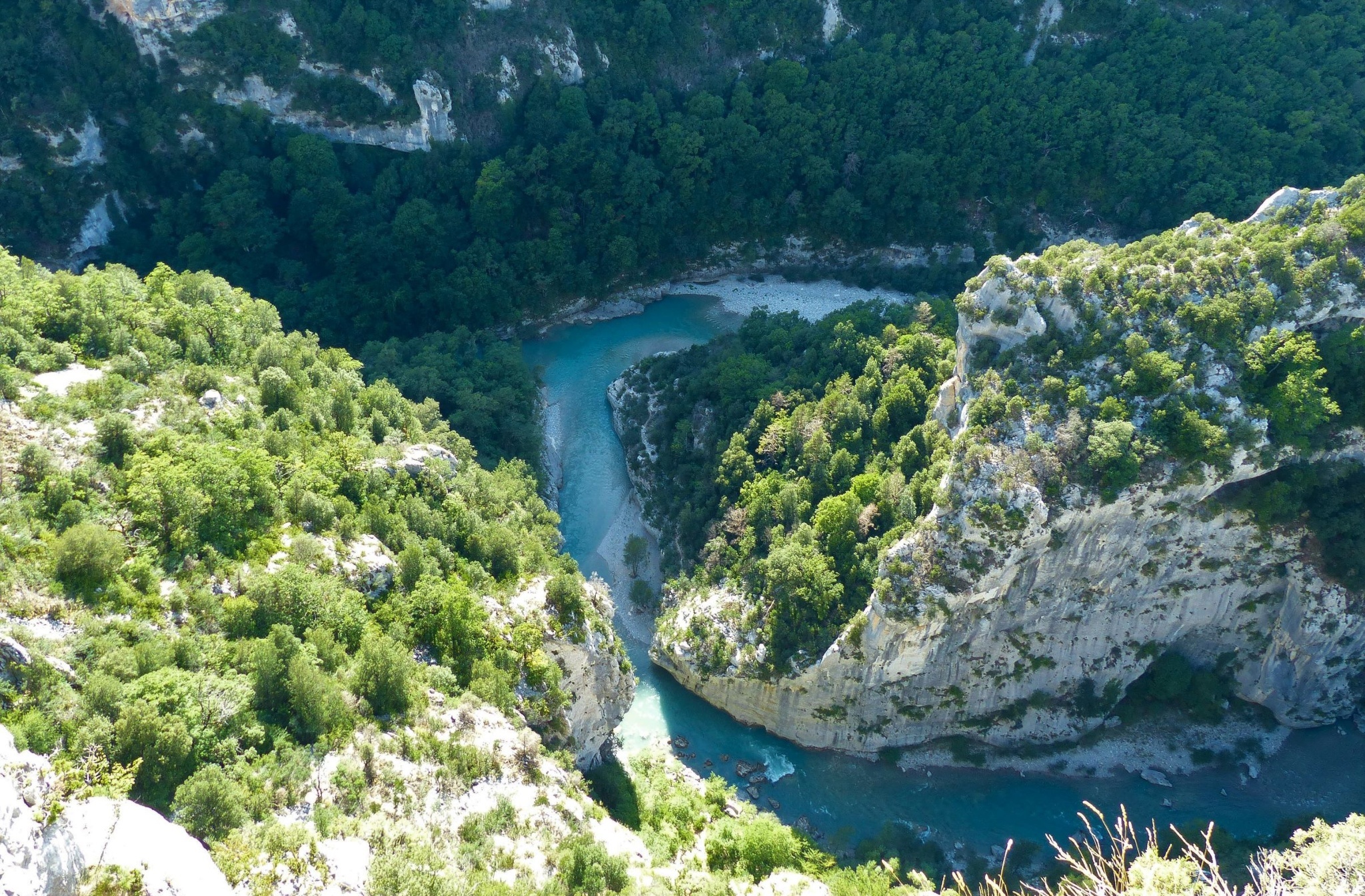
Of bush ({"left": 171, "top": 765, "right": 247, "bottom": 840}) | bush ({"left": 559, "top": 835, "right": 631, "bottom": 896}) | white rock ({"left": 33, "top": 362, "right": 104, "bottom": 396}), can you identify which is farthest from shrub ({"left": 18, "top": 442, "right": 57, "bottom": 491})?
bush ({"left": 559, "top": 835, "right": 631, "bottom": 896})

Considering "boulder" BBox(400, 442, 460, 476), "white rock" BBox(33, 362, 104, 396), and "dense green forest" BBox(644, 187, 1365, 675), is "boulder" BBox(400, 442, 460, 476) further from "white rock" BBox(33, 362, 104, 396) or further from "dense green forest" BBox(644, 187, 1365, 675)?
"dense green forest" BBox(644, 187, 1365, 675)

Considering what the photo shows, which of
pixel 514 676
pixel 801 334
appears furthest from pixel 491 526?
pixel 801 334

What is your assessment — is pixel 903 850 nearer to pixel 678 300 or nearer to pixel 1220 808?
pixel 1220 808

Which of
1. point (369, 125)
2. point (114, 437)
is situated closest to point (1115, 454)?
point (114, 437)

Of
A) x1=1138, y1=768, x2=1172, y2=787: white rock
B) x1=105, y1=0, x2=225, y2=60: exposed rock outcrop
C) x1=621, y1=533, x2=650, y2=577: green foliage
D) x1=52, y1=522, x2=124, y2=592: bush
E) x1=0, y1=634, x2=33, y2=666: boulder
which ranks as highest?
x1=105, y1=0, x2=225, y2=60: exposed rock outcrop

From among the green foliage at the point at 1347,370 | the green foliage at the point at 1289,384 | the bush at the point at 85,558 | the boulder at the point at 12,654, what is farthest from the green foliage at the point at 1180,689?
the boulder at the point at 12,654
